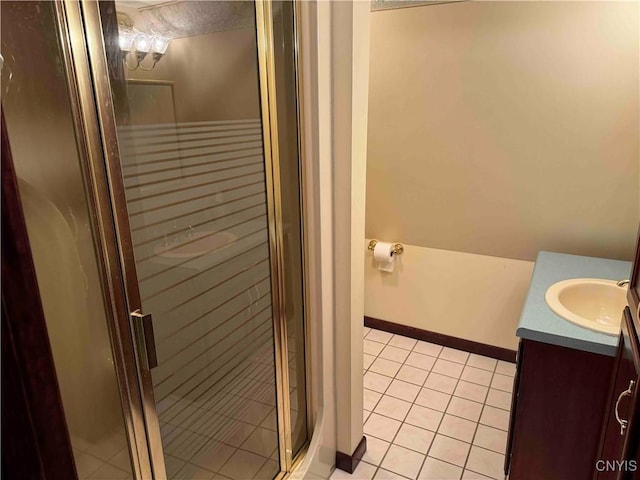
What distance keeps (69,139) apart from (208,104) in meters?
0.41

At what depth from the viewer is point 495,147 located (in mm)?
2324

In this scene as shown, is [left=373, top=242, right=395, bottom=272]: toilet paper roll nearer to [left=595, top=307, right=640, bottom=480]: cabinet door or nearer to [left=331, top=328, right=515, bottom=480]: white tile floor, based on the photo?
[left=331, top=328, right=515, bottom=480]: white tile floor

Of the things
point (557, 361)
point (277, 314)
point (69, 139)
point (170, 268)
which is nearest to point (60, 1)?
point (69, 139)

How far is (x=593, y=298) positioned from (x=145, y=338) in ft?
5.82

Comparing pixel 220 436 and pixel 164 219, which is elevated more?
pixel 164 219

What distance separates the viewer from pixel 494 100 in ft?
7.43

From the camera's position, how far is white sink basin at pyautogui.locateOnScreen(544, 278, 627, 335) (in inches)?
69.4

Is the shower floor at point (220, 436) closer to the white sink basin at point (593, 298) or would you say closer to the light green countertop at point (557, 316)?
the light green countertop at point (557, 316)

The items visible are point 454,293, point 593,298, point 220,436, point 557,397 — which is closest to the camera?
point 220,436

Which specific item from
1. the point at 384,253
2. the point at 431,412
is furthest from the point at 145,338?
the point at 384,253

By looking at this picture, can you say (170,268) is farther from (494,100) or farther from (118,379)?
(494,100)

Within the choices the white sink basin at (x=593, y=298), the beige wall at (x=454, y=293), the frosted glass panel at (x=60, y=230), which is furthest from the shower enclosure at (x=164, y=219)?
the beige wall at (x=454, y=293)

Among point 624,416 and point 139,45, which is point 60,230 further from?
point 624,416

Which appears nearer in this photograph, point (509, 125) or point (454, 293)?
point (509, 125)
